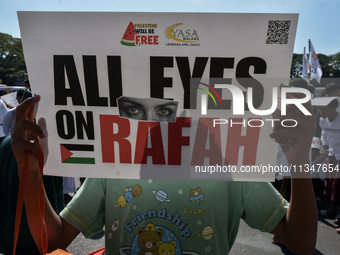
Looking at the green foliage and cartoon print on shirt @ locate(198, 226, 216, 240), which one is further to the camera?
the green foliage

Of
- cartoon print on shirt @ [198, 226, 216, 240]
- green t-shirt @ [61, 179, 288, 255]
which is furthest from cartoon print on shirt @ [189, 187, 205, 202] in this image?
cartoon print on shirt @ [198, 226, 216, 240]

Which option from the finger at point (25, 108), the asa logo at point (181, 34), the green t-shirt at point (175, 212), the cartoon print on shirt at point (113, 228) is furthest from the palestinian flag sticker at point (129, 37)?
the cartoon print on shirt at point (113, 228)

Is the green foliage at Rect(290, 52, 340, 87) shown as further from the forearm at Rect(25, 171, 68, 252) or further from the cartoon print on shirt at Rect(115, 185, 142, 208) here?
the forearm at Rect(25, 171, 68, 252)

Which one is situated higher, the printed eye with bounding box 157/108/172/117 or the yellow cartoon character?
the printed eye with bounding box 157/108/172/117

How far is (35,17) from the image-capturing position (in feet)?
2.81

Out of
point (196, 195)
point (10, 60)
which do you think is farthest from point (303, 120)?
point (10, 60)

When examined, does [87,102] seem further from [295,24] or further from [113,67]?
[295,24]

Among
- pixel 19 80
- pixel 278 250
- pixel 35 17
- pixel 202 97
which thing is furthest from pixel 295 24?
pixel 19 80

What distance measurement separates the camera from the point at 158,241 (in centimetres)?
90

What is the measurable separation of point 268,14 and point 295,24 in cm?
9

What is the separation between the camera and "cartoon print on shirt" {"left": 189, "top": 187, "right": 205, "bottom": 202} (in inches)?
36.3

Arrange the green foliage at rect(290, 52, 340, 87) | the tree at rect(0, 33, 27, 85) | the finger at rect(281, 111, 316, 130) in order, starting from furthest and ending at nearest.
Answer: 1. the green foliage at rect(290, 52, 340, 87)
2. the tree at rect(0, 33, 27, 85)
3. the finger at rect(281, 111, 316, 130)

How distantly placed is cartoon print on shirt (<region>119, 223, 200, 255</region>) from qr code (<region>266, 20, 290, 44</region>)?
2.38 ft

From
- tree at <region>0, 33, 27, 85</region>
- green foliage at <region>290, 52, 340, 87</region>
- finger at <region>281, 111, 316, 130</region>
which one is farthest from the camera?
green foliage at <region>290, 52, 340, 87</region>
